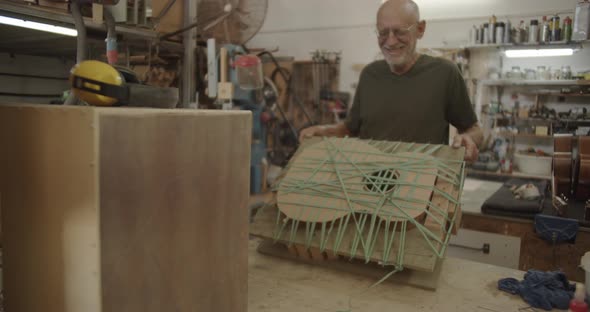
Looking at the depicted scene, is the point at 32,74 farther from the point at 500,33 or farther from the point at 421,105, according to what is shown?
the point at 500,33

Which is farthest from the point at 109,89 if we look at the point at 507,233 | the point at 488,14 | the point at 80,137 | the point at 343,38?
the point at 343,38

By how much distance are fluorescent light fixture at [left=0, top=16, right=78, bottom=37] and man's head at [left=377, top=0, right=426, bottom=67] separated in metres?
1.23

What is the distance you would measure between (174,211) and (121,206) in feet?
0.32

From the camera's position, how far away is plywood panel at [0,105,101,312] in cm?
57

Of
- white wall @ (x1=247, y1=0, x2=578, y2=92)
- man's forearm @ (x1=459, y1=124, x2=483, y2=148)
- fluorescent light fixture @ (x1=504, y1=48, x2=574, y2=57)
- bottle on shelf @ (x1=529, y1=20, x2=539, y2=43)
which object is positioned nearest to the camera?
man's forearm @ (x1=459, y1=124, x2=483, y2=148)

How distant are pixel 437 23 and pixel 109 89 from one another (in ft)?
15.0

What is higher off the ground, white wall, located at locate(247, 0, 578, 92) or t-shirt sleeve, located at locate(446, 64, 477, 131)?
white wall, located at locate(247, 0, 578, 92)

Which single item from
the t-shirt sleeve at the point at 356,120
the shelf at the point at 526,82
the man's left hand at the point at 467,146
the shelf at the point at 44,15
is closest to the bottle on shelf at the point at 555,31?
the shelf at the point at 526,82

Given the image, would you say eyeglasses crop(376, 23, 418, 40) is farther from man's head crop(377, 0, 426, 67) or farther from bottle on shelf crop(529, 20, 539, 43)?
bottle on shelf crop(529, 20, 539, 43)

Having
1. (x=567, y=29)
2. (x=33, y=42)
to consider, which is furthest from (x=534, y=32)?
(x=33, y=42)

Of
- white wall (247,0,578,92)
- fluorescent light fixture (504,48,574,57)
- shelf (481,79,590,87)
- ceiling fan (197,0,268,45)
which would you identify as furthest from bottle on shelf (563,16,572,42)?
ceiling fan (197,0,268,45)

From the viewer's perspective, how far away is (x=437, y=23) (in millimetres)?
4617

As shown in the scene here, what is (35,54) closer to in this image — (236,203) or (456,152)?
(236,203)

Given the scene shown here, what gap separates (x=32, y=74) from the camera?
144cm
